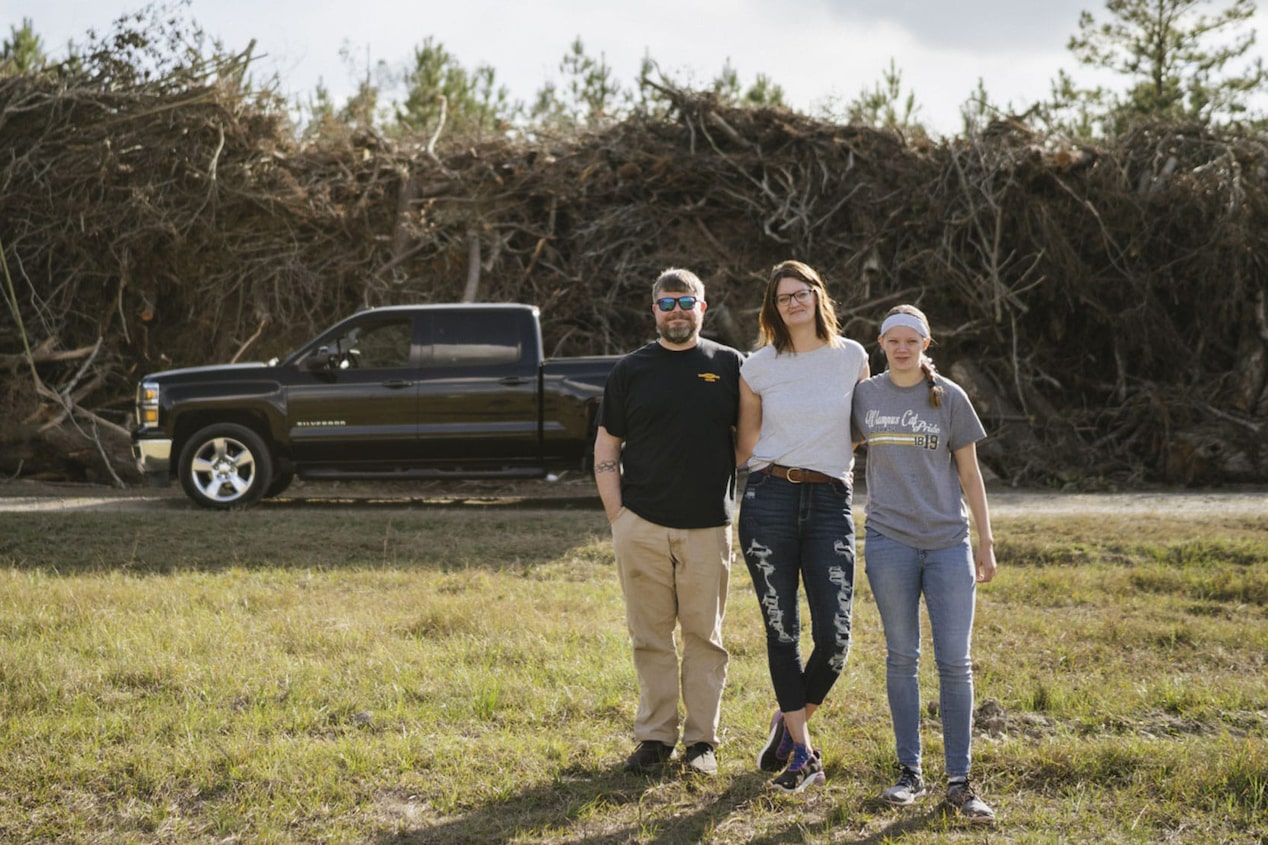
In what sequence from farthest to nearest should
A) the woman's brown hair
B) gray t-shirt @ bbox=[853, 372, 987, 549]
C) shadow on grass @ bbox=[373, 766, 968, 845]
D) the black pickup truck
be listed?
the black pickup truck → the woman's brown hair → gray t-shirt @ bbox=[853, 372, 987, 549] → shadow on grass @ bbox=[373, 766, 968, 845]

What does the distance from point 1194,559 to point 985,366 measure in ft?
22.7

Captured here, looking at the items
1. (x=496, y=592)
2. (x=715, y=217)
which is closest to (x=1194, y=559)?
(x=496, y=592)

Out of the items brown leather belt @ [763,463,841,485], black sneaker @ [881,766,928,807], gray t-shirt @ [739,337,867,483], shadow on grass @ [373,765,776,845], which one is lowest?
shadow on grass @ [373,765,776,845]

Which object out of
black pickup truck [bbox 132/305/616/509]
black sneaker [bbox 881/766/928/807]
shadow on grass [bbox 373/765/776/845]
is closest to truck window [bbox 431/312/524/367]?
black pickup truck [bbox 132/305/616/509]

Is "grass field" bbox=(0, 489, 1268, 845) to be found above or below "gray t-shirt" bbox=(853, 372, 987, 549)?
below

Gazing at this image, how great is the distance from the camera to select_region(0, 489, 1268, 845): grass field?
4145 millimetres

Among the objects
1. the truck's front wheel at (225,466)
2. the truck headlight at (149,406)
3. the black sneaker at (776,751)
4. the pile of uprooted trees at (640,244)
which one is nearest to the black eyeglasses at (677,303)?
the black sneaker at (776,751)

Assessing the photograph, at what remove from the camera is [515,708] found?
5359 mm

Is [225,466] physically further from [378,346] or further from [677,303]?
[677,303]

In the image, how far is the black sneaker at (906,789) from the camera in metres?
4.20

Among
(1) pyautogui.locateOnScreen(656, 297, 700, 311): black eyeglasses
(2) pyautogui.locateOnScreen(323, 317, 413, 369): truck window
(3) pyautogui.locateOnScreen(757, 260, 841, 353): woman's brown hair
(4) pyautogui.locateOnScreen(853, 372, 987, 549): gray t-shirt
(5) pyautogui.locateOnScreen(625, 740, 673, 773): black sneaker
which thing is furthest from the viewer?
(2) pyautogui.locateOnScreen(323, 317, 413, 369): truck window

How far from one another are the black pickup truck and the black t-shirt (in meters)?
6.76

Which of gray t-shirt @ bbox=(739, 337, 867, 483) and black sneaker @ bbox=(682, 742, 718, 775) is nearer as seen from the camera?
gray t-shirt @ bbox=(739, 337, 867, 483)

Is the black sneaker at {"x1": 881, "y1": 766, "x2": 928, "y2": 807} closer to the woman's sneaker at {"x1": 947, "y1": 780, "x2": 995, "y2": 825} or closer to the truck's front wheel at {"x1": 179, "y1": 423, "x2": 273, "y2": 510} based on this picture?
the woman's sneaker at {"x1": 947, "y1": 780, "x2": 995, "y2": 825}
